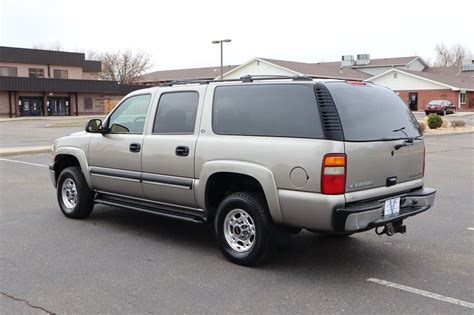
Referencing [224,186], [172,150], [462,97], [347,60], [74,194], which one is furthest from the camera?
[347,60]

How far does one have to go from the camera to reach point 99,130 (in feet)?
22.3

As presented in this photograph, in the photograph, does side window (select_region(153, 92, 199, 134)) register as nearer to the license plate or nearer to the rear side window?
the rear side window

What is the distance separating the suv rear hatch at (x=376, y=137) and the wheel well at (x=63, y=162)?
4.22 metres

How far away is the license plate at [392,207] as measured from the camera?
4.97 metres

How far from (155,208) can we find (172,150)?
83cm

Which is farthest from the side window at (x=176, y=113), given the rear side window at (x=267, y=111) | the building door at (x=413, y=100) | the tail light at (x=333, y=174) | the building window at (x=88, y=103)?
the building door at (x=413, y=100)

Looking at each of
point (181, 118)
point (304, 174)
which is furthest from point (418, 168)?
point (181, 118)

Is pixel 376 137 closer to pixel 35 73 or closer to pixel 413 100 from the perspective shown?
pixel 35 73

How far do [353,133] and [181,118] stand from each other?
7.00 feet

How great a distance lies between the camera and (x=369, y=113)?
16.7 ft

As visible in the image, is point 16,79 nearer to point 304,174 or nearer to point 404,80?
point 404,80

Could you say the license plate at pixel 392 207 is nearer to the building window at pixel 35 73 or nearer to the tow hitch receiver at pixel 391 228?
the tow hitch receiver at pixel 391 228

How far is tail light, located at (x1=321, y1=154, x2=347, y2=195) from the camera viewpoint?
15.0 feet

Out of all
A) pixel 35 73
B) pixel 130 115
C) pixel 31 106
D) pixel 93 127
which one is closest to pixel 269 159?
pixel 130 115
